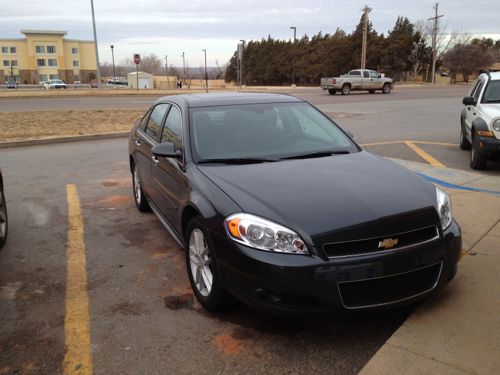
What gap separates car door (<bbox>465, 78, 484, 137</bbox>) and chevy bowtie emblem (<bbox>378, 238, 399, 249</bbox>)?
20.6 feet

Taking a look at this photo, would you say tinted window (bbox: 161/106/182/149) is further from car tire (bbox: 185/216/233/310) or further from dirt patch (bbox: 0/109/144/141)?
dirt patch (bbox: 0/109/144/141)

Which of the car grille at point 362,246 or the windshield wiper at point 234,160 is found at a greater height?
the windshield wiper at point 234,160

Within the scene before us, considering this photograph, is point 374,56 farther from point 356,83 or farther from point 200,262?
point 200,262

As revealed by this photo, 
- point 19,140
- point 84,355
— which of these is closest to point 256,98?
point 84,355

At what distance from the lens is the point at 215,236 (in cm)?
325

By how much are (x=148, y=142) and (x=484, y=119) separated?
18.5 feet

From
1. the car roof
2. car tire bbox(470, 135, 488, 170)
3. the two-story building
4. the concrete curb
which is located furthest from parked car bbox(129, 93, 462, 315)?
the two-story building

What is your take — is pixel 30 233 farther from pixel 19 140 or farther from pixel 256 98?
pixel 19 140

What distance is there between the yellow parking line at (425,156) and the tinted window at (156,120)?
5.33 meters

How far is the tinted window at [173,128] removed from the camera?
176 inches

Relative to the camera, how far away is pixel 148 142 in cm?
546

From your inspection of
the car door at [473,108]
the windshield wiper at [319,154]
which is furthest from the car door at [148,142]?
the car door at [473,108]

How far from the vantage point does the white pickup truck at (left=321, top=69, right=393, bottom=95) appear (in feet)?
110

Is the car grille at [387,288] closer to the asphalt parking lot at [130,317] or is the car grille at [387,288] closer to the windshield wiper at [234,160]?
the asphalt parking lot at [130,317]
